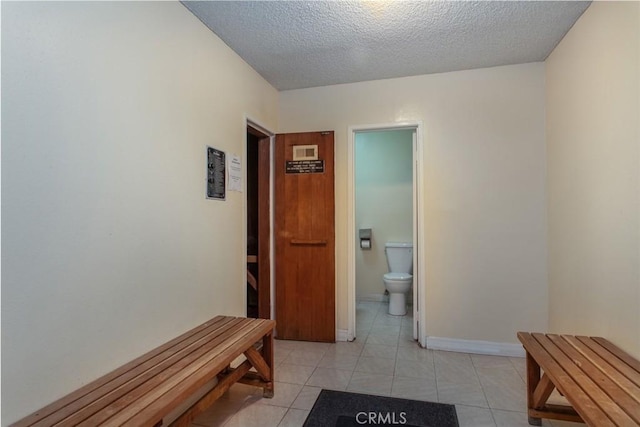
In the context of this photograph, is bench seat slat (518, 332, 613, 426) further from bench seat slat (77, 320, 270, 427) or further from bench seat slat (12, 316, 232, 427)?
bench seat slat (12, 316, 232, 427)

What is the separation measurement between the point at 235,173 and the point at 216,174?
24 centimetres

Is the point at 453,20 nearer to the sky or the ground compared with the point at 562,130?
Result: nearer to the sky

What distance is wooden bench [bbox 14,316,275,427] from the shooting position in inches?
42.3

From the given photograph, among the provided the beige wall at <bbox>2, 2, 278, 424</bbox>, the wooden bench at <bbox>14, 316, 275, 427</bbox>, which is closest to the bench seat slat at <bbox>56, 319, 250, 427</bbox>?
the wooden bench at <bbox>14, 316, 275, 427</bbox>

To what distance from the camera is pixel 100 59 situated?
1.36 m

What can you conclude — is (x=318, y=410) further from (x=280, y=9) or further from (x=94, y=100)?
(x=280, y=9)

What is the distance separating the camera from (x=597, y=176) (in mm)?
1844

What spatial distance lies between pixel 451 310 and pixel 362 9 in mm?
2455

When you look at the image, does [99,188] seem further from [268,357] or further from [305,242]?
[305,242]

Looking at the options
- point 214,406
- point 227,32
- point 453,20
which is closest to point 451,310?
point 214,406

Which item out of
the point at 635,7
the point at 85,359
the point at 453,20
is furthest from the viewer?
the point at 453,20

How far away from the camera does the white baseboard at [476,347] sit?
2.66 meters

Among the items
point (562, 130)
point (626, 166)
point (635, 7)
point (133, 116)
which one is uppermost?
point (635, 7)

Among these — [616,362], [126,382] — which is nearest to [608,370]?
[616,362]
